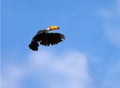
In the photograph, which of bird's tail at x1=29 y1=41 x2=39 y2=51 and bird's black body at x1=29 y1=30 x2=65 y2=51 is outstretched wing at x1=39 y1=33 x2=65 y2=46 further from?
bird's tail at x1=29 y1=41 x2=39 y2=51

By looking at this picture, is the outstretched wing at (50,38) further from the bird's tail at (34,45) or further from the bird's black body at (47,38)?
the bird's tail at (34,45)

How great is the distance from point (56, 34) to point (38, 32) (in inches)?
48.4

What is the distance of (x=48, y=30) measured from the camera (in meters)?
20.6

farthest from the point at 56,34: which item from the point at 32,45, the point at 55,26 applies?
the point at 32,45

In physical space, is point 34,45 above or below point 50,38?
below

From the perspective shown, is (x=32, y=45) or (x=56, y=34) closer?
(x=32, y=45)

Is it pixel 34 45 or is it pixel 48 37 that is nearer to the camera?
pixel 34 45

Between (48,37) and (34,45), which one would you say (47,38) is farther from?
(34,45)

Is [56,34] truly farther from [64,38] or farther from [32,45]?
[32,45]

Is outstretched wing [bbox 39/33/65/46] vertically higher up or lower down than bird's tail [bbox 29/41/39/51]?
higher up

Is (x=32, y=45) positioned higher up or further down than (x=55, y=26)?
further down

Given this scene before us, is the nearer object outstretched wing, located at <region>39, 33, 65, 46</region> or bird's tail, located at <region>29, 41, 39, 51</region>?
bird's tail, located at <region>29, 41, 39, 51</region>

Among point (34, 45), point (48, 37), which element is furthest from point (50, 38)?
point (34, 45)

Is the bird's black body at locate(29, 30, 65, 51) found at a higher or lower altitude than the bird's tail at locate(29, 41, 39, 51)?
higher
